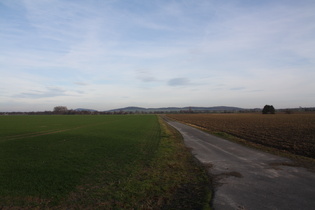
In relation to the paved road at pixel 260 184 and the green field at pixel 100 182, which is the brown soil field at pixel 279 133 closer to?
the paved road at pixel 260 184

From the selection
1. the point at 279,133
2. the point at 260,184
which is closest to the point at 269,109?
the point at 279,133

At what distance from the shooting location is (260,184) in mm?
7145

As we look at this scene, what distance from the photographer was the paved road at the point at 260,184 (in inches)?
219

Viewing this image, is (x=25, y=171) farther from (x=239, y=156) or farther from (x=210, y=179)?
(x=239, y=156)

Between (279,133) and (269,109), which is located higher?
(269,109)

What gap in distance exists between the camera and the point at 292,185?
274 inches

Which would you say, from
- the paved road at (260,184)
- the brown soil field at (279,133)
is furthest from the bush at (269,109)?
the paved road at (260,184)

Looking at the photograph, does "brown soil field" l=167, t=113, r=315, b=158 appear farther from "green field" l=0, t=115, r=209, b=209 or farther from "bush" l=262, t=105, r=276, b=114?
"bush" l=262, t=105, r=276, b=114

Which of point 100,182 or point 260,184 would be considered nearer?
point 260,184

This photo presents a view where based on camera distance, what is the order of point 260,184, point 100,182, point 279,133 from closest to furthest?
point 260,184 < point 100,182 < point 279,133

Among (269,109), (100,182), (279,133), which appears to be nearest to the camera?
(100,182)

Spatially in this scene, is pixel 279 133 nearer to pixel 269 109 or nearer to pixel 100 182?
pixel 100 182

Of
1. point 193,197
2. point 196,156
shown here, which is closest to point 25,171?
point 193,197

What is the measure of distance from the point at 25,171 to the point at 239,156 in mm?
10927
